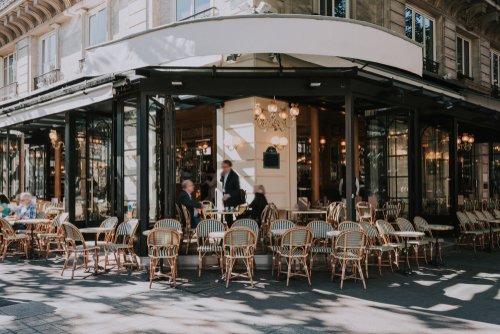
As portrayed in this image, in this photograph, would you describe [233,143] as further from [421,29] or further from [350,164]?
[421,29]

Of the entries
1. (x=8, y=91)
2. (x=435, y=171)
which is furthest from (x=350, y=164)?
(x=8, y=91)

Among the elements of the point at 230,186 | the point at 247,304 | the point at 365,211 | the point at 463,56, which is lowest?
the point at 247,304

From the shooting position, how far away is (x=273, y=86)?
8664 millimetres

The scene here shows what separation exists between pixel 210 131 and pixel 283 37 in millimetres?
8881

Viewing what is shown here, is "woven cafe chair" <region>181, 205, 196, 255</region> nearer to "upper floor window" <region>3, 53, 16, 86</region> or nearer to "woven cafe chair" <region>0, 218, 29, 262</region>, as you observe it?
"woven cafe chair" <region>0, 218, 29, 262</region>

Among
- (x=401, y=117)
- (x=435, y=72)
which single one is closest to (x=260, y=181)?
(x=401, y=117)

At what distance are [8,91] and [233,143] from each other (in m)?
11.2

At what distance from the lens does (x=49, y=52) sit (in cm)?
1567

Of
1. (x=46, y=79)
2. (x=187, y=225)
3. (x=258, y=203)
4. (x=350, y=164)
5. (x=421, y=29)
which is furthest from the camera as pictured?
(x=46, y=79)

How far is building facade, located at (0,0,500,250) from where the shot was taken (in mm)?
7094

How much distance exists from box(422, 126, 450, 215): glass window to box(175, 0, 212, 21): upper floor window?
6986mm

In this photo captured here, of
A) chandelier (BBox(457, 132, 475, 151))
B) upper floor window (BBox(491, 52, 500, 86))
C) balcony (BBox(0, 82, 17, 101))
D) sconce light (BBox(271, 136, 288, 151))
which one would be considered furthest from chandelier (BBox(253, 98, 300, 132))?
balcony (BBox(0, 82, 17, 101))

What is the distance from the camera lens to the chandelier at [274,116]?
10.7m

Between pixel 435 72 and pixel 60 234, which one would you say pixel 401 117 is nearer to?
pixel 435 72
